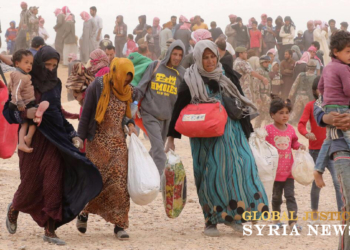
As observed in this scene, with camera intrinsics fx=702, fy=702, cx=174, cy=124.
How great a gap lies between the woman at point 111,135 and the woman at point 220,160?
58cm

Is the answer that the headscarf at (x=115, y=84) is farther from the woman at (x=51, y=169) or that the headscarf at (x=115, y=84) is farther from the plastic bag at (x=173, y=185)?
the plastic bag at (x=173, y=185)

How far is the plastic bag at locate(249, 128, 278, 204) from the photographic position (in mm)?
6668

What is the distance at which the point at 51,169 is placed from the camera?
6090 mm

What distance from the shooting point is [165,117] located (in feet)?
29.4

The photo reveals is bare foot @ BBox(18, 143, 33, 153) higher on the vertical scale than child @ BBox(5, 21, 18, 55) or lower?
lower

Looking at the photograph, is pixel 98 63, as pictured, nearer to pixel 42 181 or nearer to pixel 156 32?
pixel 42 181

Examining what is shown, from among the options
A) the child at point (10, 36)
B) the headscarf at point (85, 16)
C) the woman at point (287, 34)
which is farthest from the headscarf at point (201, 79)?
the child at point (10, 36)

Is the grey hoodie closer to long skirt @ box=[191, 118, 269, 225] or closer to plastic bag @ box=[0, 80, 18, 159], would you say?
plastic bag @ box=[0, 80, 18, 159]

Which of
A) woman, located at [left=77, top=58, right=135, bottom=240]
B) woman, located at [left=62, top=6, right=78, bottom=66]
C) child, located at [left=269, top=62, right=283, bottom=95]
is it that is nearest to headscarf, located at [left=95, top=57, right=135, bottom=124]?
woman, located at [left=77, top=58, right=135, bottom=240]

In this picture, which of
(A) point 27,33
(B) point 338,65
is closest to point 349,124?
(B) point 338,65

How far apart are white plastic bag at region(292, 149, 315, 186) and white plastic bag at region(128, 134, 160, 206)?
55.5 inches

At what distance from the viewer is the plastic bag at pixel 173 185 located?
640 centimetres

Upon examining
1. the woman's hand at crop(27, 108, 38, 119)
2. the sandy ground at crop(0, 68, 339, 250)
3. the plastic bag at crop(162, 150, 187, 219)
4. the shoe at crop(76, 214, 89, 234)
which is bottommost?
the sandy ground at crop(0, 68, 339, 250)

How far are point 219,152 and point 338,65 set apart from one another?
1.92 m
